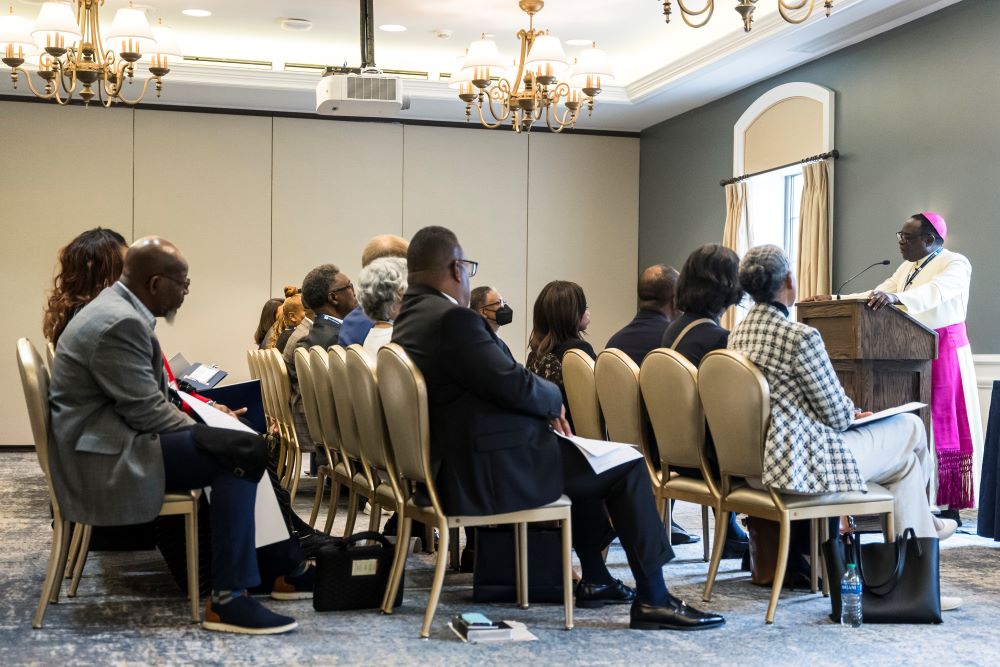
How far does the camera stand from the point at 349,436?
4.18m

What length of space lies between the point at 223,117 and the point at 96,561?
6.33 meters

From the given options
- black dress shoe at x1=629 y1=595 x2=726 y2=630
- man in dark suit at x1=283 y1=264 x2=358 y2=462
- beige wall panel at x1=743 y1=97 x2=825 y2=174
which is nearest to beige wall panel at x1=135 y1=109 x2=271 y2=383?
man in dark suit at x1=283 y1=264 x2=358 y2=462

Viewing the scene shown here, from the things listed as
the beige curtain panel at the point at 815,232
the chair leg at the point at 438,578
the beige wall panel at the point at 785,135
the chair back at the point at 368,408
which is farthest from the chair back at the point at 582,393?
the beige wall panel at the point at 785,135

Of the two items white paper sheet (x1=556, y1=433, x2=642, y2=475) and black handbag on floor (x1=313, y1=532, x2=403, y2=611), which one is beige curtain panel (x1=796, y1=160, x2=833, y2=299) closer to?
white paper sheet (x1=556, y1=433, x2=642, y2=475)

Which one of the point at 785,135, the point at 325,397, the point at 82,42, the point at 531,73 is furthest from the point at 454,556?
the point at 785,135

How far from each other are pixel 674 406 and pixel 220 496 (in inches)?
59.7

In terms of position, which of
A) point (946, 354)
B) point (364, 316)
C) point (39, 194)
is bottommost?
point (946, 354)

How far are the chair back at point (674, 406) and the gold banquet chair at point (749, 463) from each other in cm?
8

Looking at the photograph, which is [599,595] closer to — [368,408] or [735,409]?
[735,409]

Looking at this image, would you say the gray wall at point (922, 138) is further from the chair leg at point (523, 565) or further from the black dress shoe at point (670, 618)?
the chair leg at point (523, 565)

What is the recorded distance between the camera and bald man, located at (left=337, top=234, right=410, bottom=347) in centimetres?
517

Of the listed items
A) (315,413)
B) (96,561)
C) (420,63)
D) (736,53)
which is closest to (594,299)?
(420,63)

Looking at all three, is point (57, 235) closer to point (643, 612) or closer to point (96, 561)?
point (96, 561)

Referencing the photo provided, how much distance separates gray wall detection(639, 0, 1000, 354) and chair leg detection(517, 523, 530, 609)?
384cm
